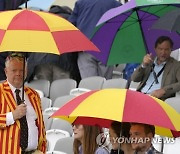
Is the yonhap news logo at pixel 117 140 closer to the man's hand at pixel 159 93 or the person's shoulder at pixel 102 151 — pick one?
the person's shoulder at pixel 102 151

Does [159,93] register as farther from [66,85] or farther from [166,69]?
[66,85]

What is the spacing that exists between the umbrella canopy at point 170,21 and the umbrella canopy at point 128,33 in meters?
0.15

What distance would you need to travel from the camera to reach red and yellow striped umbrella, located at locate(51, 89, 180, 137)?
4305 millimetres

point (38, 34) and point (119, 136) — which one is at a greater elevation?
point (38, 34)

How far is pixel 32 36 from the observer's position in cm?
529

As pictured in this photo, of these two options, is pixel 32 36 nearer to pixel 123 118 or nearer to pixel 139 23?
pixel 123 118

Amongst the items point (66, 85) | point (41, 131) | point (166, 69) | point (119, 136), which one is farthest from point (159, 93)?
point (119, 136)

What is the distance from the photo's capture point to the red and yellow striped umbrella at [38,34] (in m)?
5.23

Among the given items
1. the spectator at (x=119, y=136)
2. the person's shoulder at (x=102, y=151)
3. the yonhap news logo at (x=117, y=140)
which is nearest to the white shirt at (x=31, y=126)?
the yonhap news logo at (x=117, y=140)

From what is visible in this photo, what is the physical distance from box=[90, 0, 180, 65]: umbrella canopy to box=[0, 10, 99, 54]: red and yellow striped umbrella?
1476 mm

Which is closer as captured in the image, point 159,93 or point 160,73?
point 159,93

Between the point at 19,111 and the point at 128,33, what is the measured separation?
2.03m

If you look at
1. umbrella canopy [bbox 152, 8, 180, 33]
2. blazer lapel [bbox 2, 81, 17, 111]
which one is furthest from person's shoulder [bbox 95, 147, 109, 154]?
umbrella canopy [bbox 152, 8, 180, 33]

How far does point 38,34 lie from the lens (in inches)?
210
